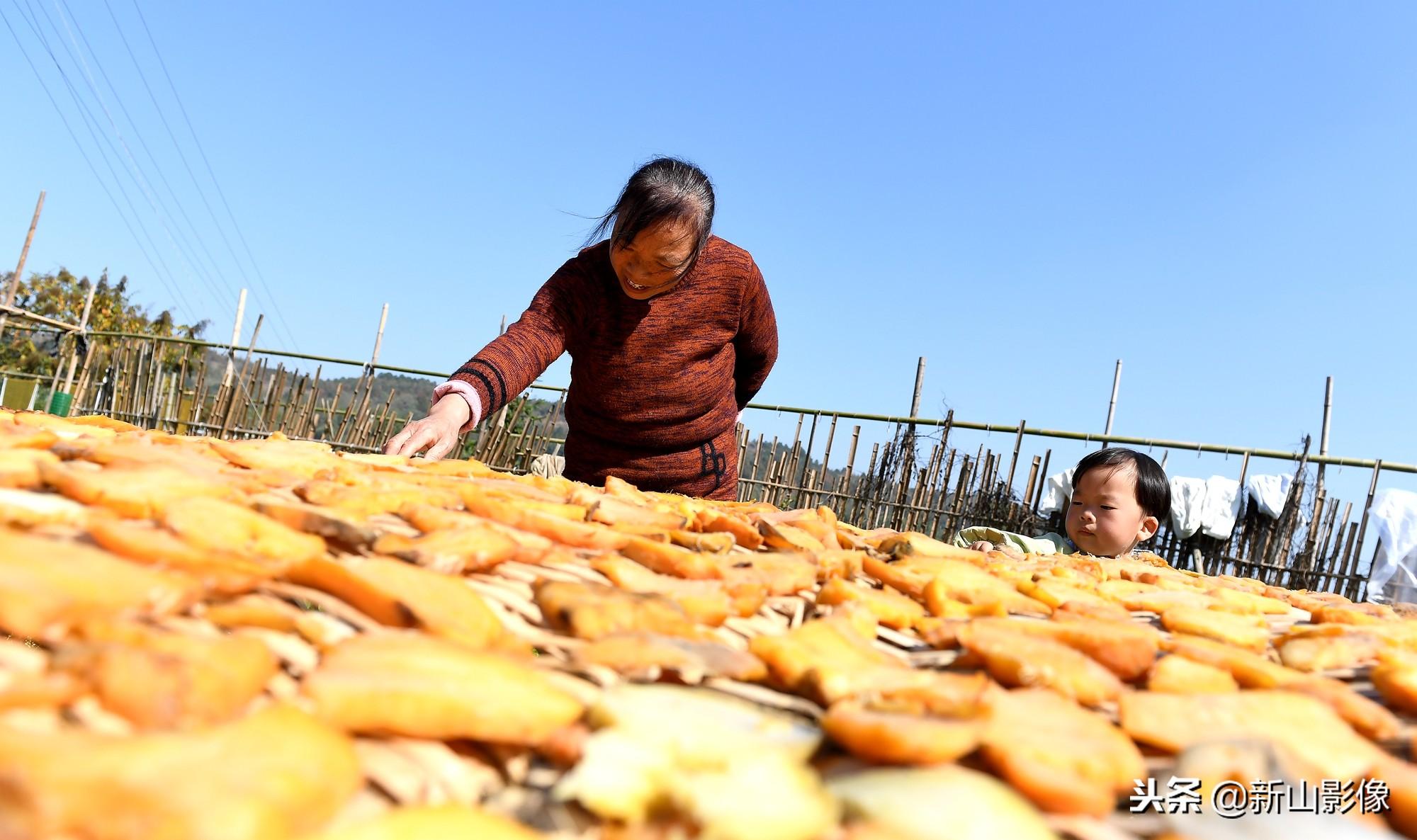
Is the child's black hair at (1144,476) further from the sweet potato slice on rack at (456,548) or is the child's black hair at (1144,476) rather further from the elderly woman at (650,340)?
the sweet potato slice on rack at (456,548)

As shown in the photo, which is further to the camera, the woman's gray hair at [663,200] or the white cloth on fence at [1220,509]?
the white cloth on fence at [1220,509]

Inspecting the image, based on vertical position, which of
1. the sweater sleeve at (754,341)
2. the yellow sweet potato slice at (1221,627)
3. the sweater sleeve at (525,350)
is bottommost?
the yellow sweet potato slice at (1221,627)

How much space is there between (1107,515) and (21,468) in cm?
265

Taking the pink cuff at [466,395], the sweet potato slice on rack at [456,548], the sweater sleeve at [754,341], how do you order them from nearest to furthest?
1. the sweet potato slice on rack at [456,548]
2. the pink cuff at [466,395]
3. the sweater sleeve at [754,341]

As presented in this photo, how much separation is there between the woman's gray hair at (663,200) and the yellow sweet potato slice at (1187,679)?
1473mm

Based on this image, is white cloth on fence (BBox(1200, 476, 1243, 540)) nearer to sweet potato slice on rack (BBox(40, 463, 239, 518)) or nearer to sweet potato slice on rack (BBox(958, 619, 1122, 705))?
sweet potato slice on rack (BBox(958, 619, 1122, 705))

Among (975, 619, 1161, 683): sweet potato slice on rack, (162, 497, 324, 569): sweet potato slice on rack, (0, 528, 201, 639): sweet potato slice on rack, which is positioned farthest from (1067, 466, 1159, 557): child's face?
(0, 528, 201, 639): sweet potato slice on rack

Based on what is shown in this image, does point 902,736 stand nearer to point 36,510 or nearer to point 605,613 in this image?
point 605,613

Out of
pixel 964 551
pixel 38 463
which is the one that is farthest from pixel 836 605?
pixel 38 463

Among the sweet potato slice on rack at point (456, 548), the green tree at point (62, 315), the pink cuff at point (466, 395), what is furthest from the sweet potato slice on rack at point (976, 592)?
the green tree at point (62, 315)

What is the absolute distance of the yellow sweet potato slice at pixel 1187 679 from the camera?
1.99ft

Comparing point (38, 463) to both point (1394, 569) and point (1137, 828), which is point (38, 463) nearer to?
point (1137, 828)

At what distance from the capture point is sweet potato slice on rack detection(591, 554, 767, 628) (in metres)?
0.63

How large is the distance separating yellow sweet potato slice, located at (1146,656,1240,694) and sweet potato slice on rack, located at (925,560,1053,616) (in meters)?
0.16
